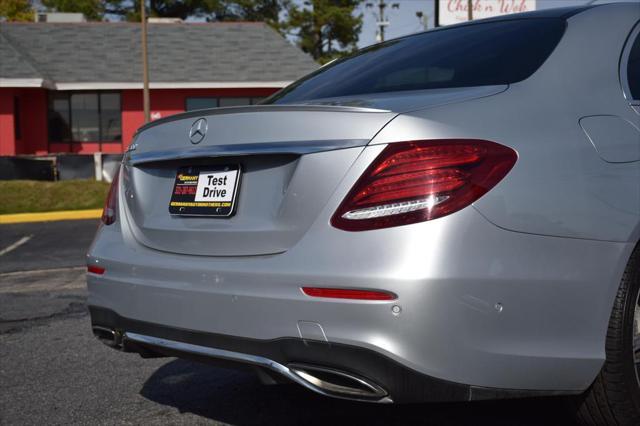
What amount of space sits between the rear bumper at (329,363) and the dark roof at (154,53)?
2569 centimetres

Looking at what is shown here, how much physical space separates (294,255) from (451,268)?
1.66ft

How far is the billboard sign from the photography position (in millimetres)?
33531

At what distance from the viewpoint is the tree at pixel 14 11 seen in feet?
165

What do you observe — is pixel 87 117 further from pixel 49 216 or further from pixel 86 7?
pixel 86 7

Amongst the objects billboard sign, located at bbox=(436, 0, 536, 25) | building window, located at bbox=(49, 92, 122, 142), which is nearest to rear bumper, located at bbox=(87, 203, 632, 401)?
building window, located at bbox=(49, 92, 122, 142)

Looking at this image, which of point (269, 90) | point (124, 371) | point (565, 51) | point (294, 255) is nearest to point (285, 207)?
point (294, 255)

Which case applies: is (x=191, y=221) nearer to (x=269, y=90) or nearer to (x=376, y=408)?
(x=376, y=408)

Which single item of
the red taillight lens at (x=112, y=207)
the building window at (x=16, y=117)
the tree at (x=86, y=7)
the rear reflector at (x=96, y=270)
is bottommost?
the rear reflector at (x=96, y=270)

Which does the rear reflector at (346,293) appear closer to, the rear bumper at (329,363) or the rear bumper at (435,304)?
the rear bumper at (435,304)

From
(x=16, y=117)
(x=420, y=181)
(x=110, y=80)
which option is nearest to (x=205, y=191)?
(x=420, y=181)

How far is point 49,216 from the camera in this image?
15203mm

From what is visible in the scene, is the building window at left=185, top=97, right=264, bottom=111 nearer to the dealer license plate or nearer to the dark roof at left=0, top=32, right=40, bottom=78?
the dark roof at left=0, top=32, right=40, bottom=78

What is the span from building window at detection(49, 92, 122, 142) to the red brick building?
0.04 meters

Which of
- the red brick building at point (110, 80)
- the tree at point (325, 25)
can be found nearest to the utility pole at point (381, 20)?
the tree at point (325, 25)
